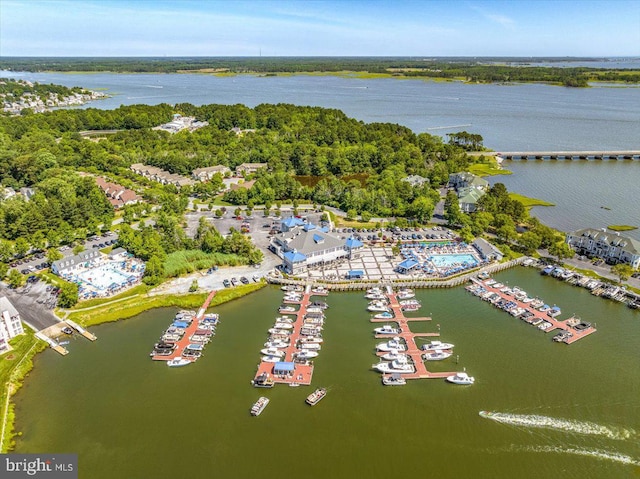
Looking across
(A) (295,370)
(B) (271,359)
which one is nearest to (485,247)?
(A) (295,370)

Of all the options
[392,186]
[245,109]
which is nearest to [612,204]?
[392,186]

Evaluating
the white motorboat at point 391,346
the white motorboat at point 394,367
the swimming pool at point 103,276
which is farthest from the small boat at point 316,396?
the swimming pool at point 103,276

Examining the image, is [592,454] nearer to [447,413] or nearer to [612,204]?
[447,413]

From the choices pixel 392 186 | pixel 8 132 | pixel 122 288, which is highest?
pixel 8 132

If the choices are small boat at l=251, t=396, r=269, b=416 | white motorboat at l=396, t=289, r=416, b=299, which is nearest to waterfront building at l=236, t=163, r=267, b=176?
white motorboat at l=396, t=289, r=416, b=299

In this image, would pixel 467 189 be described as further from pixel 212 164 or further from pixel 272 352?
pixel 212 164

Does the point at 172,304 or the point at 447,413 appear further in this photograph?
the point at 172,304
